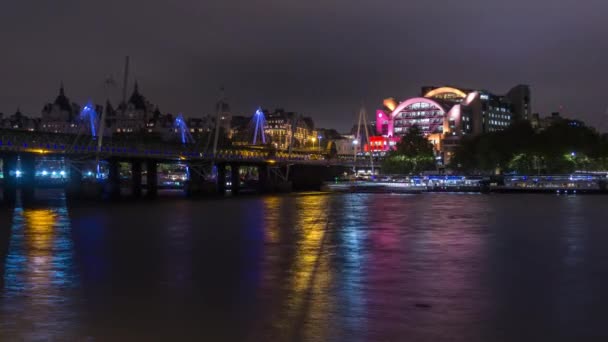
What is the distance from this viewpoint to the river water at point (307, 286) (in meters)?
13.5

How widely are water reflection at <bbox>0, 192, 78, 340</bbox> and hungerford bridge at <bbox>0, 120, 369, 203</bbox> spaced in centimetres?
5630

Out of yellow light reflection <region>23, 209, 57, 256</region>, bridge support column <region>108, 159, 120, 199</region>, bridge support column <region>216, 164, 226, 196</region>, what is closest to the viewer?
yellow light reflection <region>23, 209, 57, 256</region>

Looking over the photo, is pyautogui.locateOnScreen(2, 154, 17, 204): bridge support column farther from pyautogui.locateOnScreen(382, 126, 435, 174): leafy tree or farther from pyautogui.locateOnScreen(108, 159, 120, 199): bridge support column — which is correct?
pyautogui.locateOnScreen(382, 126, 435, 174): leafy tree

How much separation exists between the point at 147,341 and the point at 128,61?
98210mm

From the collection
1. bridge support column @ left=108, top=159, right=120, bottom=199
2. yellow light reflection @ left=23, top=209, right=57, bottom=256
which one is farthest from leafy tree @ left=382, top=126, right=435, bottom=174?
yellow light reflection @ left=23, top=209, right=57, bottom=256

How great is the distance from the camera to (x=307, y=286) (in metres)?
18.4

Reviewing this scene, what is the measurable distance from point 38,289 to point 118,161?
91.6 m

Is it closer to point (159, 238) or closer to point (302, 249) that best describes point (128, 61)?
point (159, 238)

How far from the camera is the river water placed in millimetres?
13492

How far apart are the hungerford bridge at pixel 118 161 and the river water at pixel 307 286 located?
177 ft

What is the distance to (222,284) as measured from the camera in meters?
19.1

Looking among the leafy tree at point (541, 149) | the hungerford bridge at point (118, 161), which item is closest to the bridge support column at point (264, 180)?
the hungerford bridge at point (118, 161)

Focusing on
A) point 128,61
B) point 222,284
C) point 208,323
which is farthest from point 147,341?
point 128,61

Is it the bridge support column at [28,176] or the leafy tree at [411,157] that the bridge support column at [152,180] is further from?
the leafy tree at [411,157]
